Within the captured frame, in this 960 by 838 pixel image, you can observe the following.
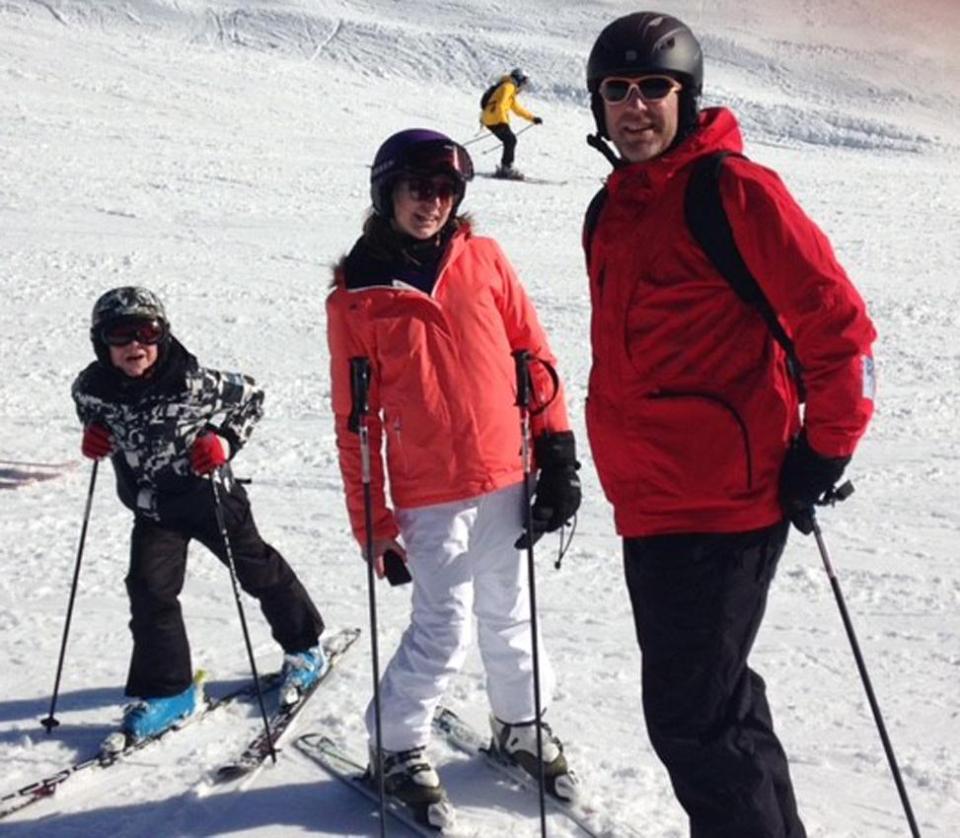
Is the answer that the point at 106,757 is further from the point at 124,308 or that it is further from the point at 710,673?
the point at 710,673

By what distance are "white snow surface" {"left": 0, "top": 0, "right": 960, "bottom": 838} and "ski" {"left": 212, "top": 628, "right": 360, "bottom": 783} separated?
0.14 feet

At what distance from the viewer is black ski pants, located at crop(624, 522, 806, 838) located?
8.50 feet

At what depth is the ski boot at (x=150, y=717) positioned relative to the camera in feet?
12.4

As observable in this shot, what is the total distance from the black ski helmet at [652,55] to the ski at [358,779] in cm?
194

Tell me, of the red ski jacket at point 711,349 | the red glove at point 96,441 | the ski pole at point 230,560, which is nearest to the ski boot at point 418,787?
the ski pole at point 230,560

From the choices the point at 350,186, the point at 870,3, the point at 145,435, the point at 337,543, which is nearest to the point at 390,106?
the point at 350,186

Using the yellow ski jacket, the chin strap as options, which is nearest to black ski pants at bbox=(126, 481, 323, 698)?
the chin strap

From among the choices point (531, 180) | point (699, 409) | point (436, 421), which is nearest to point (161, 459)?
point (436, 421)

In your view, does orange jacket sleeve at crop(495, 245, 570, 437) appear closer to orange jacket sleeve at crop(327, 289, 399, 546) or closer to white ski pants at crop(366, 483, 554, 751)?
white ski pants at crop(366, 483, 554, 751)

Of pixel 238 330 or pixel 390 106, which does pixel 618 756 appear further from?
pixel 390 106

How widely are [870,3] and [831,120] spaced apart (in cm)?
2771

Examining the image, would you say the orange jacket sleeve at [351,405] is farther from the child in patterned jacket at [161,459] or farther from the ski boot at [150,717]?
the ski boot at [150,717]

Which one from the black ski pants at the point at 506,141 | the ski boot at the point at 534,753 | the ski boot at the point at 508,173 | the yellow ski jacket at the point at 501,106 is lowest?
the ski boot at the point at 534,753

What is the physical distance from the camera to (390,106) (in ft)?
84.5
